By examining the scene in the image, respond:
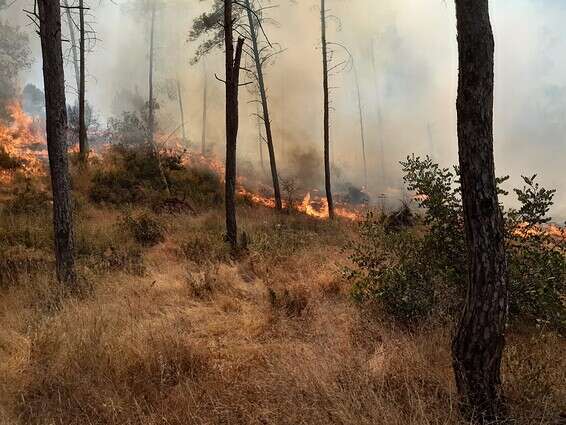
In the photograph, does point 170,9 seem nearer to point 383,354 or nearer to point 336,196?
point 336,196

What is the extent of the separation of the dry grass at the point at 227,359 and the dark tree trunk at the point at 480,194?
473mm

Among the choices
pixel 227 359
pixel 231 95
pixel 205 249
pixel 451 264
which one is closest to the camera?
pixel 227 359

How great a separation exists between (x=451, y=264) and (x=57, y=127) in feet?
18.2

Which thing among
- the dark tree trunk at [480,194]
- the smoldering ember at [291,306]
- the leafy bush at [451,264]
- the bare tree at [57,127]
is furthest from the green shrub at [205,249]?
the dark tree trunk at [480,194]

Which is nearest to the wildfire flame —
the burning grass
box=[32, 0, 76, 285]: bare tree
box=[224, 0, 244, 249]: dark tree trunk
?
box=[224, 0, 244, 249]: dark tree trunk

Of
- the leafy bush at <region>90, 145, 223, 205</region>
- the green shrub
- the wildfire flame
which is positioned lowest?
→ the green shrub

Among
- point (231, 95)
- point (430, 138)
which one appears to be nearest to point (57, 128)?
point (231, 95)

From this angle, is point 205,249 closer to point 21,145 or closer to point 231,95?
point 231,95

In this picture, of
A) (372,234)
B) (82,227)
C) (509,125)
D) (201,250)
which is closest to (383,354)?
(372,234)

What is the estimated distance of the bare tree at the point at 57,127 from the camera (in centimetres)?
640

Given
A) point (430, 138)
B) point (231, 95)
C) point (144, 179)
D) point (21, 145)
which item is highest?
point (430, 138)

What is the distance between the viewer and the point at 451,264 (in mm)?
4883

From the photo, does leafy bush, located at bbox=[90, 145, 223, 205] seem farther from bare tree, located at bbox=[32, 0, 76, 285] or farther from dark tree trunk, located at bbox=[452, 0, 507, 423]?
dark tree trunk, located at bbox=[452, 0, 507, 423]

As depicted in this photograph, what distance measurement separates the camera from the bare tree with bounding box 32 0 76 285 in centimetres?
640
